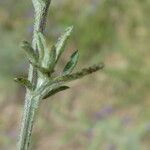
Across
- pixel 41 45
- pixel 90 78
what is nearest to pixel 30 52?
pixel 41 45

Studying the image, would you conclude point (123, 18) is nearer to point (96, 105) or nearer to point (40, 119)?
point (96, 105)

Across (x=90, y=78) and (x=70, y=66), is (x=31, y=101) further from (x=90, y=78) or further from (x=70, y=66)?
(x=90, y=78)

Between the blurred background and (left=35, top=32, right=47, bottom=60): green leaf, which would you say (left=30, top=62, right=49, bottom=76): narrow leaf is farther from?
the blurred background

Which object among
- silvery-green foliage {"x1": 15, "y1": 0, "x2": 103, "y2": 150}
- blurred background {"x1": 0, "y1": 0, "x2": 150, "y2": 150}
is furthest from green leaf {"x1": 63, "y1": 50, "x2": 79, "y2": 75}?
blurred background {"x1": 0, "y1": 0, "x2": 150, "y2": 150}

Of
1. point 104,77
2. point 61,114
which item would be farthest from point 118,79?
point 61,114

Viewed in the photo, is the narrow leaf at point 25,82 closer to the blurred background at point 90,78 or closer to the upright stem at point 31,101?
the upright stem at point 31,101

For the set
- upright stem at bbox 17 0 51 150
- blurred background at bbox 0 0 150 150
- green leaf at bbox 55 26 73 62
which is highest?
blurred background at bbox 0 0 150 150

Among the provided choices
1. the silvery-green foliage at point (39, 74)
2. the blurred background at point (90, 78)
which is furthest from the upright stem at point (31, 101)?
the blurred background at point (90, 78)
